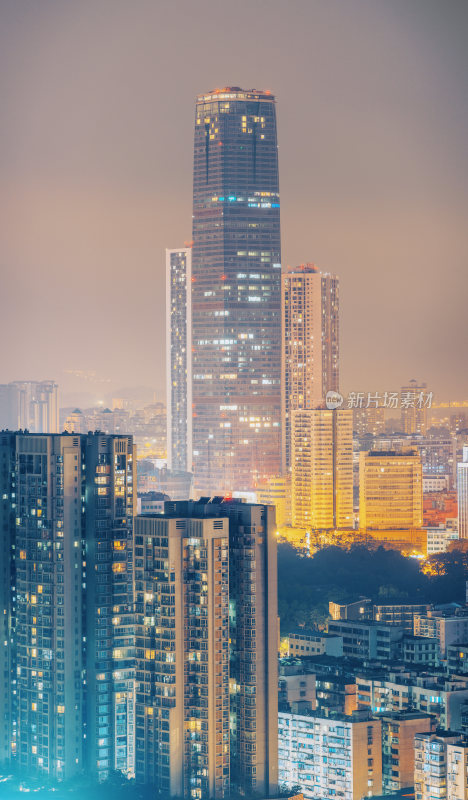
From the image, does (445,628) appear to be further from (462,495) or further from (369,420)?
(369,420)

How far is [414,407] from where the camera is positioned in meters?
79.4

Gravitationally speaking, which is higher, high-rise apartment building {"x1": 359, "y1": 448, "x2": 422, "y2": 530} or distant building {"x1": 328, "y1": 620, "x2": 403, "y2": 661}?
high-rise apartment building {"x1": 359, "y1": 448, "x2": 422, "y2": 530}

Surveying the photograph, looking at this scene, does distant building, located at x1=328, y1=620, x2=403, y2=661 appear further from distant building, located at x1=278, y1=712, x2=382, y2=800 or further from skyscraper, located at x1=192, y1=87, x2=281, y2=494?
skyscraper, located at x1=192, y1=87, x2=281, y2=494

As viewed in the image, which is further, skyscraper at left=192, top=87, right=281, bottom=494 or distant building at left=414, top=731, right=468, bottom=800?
skyscraper at left=192, top=87, right=281, bottom=494

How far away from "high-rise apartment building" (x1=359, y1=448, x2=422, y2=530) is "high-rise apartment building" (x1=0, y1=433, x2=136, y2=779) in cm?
3137

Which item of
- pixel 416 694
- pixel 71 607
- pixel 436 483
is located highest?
pixel 436 483

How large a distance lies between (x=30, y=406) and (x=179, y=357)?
6.22 meters

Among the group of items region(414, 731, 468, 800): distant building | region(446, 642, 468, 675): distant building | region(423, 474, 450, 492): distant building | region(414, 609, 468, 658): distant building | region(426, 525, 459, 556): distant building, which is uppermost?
region(423, 474, 450, 492): distant building

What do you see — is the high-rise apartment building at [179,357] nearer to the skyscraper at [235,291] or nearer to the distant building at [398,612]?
the skyscraper at [235,291]

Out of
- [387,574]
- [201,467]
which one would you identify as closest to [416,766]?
[387,574]

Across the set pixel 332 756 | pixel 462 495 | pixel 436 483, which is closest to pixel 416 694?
pixel 332 756

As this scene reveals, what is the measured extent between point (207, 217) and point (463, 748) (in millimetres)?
42343

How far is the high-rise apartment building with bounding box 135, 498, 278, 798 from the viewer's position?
33562 mm

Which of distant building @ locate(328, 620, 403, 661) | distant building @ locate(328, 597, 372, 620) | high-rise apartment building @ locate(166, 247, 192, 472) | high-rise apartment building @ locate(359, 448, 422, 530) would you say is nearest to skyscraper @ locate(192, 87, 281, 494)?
high-rise apartment building @ locate(166, 247, 192, 472)
